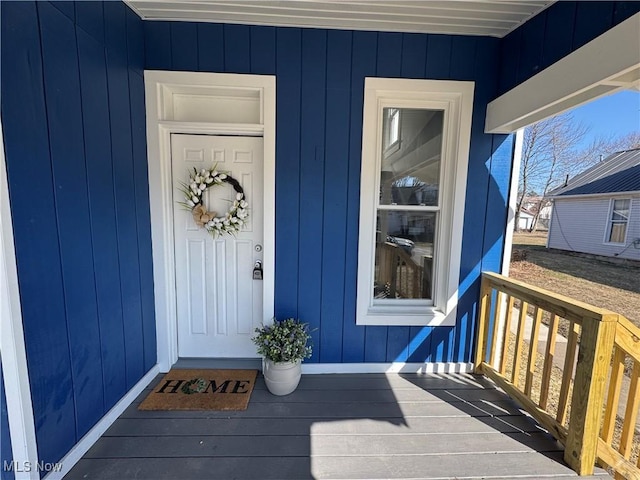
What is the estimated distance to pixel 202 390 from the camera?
2025 millimetres

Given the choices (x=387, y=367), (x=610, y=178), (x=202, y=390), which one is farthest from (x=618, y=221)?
(x=202, y=390)

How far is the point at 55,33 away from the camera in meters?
1.32

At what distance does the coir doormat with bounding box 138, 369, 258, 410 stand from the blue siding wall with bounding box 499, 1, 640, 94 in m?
2.95

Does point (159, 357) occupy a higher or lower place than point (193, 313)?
lower

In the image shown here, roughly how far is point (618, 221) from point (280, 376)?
11.9 m

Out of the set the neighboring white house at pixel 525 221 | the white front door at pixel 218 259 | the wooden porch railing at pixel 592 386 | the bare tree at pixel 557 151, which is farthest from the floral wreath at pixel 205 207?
the neighboring white house at pixel 525 221

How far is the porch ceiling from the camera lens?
1774 millimetres

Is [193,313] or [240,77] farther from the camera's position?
[193,313]

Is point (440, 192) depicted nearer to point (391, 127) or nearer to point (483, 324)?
point (391, 127)

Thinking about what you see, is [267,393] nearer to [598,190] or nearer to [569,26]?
[569,26]

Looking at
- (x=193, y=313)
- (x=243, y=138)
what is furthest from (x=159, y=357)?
(x=243, y=138)

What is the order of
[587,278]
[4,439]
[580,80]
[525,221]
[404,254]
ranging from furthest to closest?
[525,221], [587,278], [404,254], [580,80], [4,439]

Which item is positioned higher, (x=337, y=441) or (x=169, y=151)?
(x=169, y=151)

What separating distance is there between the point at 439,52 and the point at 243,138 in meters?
1.66
